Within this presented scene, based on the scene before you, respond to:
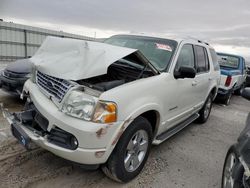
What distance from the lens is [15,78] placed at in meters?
5.32

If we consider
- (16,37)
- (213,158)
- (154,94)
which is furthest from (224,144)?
(16,37)

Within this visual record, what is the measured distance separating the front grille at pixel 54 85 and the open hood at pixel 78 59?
0.07 m

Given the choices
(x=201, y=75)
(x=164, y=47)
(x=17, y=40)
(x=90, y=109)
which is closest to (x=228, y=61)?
(x=201, y=75)

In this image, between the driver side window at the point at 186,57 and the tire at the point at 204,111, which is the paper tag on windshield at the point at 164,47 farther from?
the tire at the point at 204,111

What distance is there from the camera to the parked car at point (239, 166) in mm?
2201

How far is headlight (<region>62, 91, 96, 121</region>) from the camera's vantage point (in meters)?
2.37

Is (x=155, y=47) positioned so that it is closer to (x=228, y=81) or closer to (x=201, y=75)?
(x=201, y=75)

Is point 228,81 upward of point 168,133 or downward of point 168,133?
upward

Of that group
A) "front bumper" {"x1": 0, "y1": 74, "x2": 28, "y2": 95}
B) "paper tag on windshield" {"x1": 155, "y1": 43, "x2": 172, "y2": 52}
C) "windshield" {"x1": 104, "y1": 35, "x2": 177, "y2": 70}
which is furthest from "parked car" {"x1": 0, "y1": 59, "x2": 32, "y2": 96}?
"paper tag on windshield" {"x1": 155, "y1": 43, "x2": 172, "y2": 52}

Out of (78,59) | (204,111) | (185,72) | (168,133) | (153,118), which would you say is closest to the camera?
(78,59)

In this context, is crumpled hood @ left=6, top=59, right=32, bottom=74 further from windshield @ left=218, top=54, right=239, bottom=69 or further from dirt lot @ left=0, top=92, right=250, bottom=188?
windshield @ left=218, top=54, right=239, bottom=69

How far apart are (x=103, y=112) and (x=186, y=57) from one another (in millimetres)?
2381

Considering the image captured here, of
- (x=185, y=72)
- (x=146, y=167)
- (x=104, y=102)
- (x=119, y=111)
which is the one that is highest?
(x=185, y=72)

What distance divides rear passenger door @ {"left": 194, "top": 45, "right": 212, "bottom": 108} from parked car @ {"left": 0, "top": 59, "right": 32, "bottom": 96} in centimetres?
363
